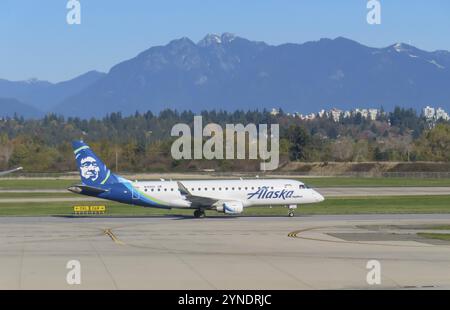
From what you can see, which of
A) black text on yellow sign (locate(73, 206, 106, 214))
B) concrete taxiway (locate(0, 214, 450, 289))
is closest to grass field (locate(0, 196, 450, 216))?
black text on yellow sign (locate(73, 206, 106, 214))

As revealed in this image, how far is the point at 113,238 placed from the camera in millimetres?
46219

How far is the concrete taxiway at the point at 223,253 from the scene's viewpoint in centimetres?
2884

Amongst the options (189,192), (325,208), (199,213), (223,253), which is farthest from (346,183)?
(223,253)

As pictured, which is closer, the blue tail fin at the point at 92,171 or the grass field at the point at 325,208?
the blue tail fin at the point at 92,171

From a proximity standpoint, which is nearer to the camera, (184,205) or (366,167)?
(184,205)

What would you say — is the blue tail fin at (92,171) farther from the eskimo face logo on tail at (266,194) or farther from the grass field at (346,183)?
the grass field at (346,183)

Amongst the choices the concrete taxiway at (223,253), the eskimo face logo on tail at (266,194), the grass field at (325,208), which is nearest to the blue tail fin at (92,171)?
the concrete taxiway at (223,253)

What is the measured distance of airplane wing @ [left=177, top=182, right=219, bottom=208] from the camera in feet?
208

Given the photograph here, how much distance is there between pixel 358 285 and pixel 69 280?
31.2ft

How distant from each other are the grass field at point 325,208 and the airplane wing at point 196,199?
14.0 ft

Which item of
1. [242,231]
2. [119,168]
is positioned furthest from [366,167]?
[242,231]

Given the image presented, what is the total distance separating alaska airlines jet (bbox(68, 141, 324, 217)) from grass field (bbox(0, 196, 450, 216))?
3.27 m
